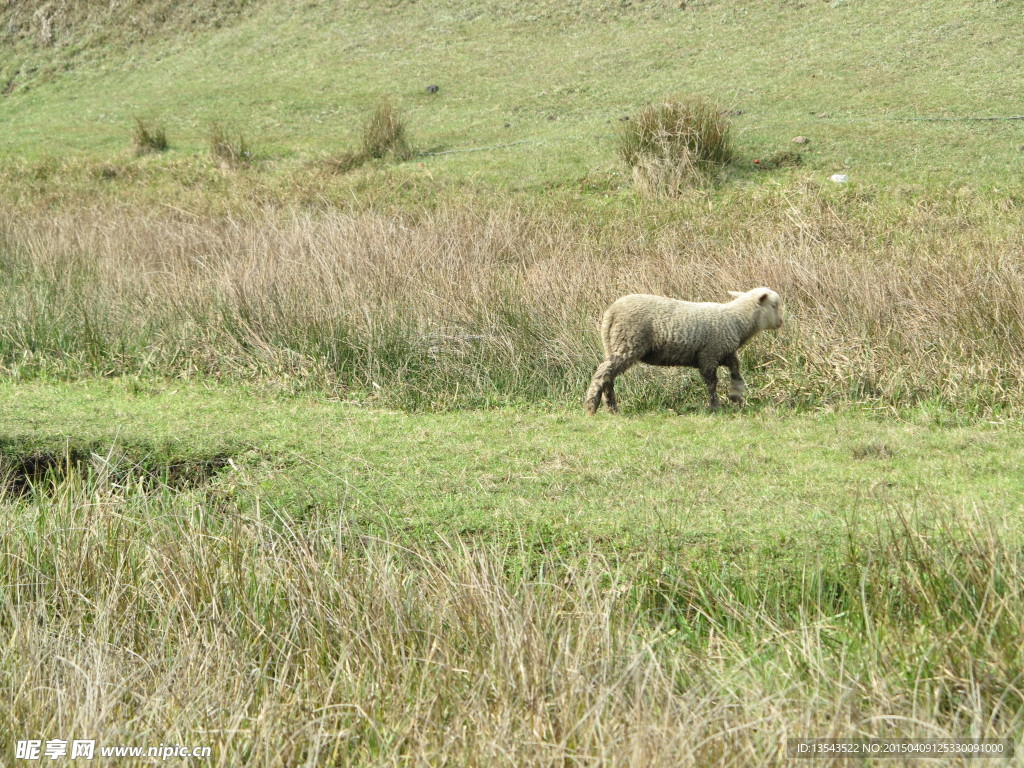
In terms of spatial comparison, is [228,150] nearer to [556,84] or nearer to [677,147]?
[556,84]

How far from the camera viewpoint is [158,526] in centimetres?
490

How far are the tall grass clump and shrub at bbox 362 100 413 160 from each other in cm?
428

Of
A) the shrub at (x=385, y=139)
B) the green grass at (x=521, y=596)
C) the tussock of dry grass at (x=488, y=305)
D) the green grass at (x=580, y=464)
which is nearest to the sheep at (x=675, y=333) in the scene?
the green grass at (x=580, y=464)

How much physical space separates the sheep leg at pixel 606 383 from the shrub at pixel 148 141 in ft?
44.9

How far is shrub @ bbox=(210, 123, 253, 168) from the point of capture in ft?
55.7

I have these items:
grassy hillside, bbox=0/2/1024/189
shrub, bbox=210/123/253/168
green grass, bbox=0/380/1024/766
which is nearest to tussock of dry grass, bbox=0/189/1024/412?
Result: green grass, bbox=0/380/1024/766

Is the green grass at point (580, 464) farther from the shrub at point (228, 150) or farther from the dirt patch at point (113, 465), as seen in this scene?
the shrub at point (228, 150)

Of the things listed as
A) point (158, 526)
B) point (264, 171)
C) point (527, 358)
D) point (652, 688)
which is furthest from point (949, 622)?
point (264, 171)

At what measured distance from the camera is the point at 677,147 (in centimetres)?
1395

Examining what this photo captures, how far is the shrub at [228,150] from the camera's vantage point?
55.7 ft

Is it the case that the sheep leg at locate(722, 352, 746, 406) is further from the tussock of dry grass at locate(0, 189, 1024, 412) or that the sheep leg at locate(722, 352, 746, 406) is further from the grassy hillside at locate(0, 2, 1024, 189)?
the grassy hillside at locate(0, 2, 1024, 189)

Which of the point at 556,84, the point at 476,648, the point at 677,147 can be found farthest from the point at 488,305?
the point at 556,84

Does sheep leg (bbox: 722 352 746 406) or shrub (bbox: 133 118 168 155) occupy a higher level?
shrub (bbox: 133 118 168 155)

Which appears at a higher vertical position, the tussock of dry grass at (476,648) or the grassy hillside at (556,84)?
the tussock of dry grass at (476,648)
